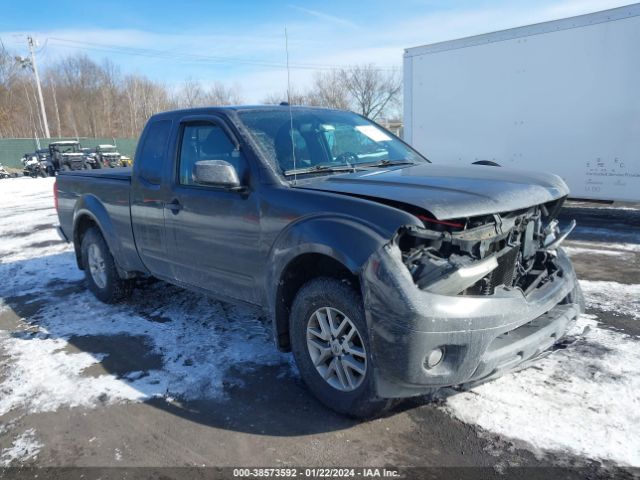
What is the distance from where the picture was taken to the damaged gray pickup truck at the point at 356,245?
2.56 meters

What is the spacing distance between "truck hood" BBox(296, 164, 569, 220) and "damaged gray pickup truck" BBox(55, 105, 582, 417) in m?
0.01

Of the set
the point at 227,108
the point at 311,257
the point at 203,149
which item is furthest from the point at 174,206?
the point at 311,257

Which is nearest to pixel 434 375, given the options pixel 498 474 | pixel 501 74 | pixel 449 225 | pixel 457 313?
pixel 457 313

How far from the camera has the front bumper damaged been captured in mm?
2484

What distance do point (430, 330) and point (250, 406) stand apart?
1.42m

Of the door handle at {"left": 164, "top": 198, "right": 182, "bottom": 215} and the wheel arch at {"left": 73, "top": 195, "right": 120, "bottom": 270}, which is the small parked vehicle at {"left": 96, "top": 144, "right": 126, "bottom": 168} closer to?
the wheel arch at {"left": 73, "top": 195, "right": 120, "bottom": 270}

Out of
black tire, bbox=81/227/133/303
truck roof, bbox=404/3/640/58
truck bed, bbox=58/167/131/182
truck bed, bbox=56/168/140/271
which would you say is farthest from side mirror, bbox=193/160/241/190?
truck roof, bbox=404/3/640/58

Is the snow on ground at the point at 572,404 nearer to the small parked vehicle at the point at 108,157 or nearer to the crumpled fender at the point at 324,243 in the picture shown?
the crumpled fender at the point at 324,243

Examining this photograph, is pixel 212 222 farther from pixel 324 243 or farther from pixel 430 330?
pixel 430 330

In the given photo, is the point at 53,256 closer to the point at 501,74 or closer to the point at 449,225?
the point at 449,225

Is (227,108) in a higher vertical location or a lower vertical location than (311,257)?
higher

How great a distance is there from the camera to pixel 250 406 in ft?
10.6

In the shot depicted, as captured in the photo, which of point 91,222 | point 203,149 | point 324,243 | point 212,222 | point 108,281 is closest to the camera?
point 324,243

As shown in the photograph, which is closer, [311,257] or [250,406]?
[311,257]
